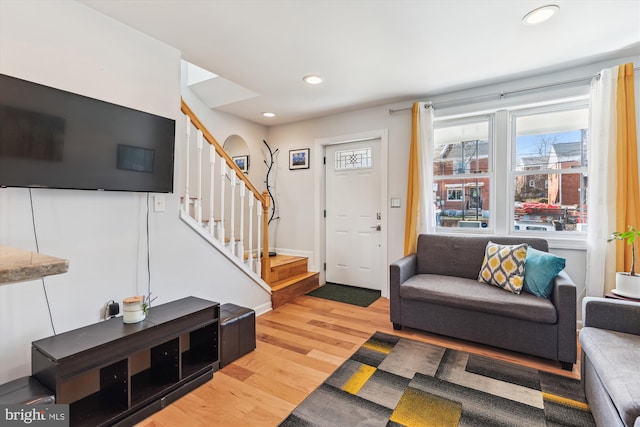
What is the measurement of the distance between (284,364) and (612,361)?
1.87m

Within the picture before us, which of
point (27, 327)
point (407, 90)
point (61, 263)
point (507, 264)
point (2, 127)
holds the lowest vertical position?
point (27, 327)

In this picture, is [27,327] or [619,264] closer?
[27,327]

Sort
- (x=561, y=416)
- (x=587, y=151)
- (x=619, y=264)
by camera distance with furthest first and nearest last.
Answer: (x=587, y=151)
(x=619, y=264)
(x=561, y=416)

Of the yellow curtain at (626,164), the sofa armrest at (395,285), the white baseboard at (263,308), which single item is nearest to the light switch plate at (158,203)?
the white baseboard at (263,308)

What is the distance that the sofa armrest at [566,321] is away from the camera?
2.04 m

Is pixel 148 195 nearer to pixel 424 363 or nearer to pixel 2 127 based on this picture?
pixel 2 127

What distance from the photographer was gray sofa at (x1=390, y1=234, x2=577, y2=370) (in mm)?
2090

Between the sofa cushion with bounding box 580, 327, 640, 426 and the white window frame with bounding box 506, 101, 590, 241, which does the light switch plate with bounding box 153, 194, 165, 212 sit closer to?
the sofa cushion with bounding box 580, 327, 640, 426

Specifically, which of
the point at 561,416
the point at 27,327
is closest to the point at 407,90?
the point at 561,416

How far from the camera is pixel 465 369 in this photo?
209 cm

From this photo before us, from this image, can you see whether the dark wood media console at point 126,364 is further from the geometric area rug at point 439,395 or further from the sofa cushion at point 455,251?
the sofa cushion at point 455,251

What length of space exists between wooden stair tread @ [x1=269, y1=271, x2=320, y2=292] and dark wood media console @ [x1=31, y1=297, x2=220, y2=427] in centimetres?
128

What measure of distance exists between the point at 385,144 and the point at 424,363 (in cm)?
250

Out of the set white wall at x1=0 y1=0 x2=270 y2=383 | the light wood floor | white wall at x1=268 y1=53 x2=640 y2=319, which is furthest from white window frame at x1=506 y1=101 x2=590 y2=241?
white wall at x1=0 y1=0 x2=270 y2=383
